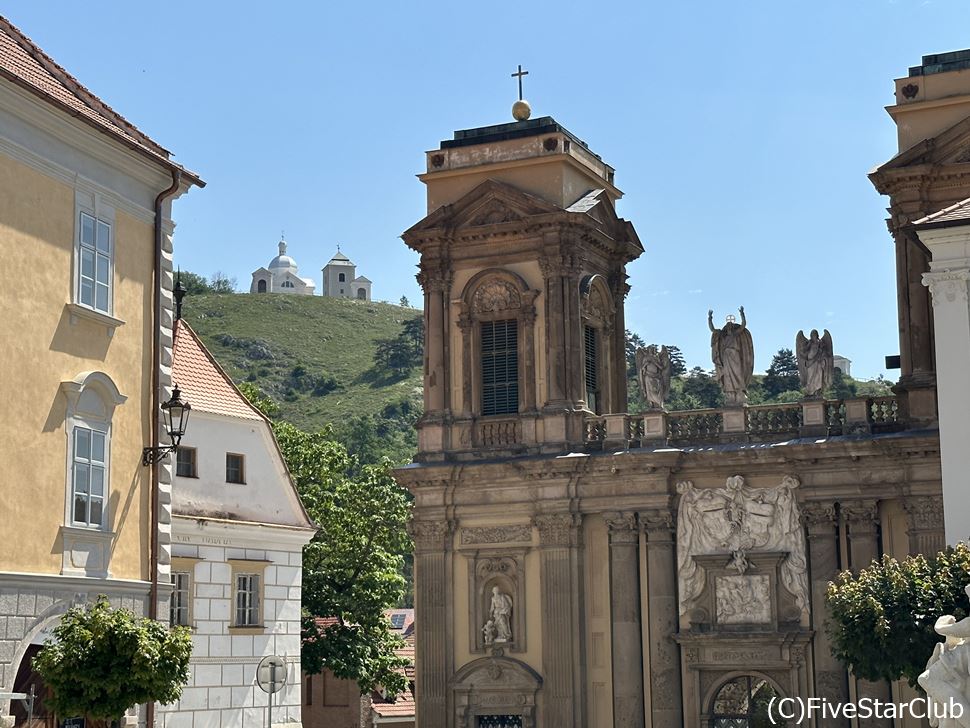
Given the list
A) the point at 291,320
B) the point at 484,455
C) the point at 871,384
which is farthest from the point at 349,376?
the point at 484,455

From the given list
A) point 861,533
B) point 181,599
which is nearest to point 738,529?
point 861,533

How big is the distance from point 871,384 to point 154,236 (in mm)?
69679

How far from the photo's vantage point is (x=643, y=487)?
39219 mm

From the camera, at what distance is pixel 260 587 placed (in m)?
34.2

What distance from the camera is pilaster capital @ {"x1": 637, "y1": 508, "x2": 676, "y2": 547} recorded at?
38938mm

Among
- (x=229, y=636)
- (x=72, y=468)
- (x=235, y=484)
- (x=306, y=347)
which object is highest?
(x=306, y=347)

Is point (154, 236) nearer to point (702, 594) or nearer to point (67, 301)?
point (67, 301)

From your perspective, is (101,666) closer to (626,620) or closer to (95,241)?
(95,241)

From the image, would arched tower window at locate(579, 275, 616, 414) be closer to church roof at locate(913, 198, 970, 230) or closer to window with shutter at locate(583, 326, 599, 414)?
window with shutter at locate(583, 326, 599, 414)

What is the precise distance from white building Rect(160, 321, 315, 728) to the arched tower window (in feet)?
31.3

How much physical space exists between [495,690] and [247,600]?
8.17 m

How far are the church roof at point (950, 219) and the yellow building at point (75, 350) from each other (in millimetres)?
14724

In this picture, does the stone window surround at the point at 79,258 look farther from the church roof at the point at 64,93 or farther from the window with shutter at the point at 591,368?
the window with shutter at the point at 591,368

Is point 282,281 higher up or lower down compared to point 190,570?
higher up
